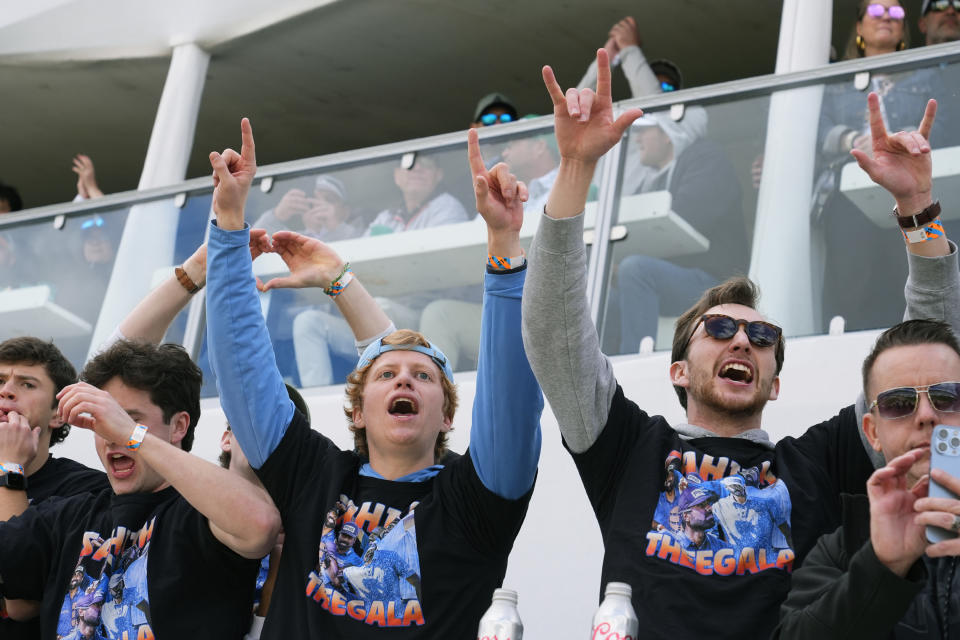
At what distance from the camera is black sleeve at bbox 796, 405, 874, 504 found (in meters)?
2.66

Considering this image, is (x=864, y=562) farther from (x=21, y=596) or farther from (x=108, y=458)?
(x=21, y=596)

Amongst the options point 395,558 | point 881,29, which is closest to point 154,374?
point 395,558

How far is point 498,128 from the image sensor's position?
14.7 ft

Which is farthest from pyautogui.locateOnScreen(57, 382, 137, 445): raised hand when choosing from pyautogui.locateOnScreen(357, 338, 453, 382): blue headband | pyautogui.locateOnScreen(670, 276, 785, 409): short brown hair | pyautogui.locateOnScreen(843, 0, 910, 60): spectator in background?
pyautogui.locateOnScreen(843, 0, 910, 60): spectator in background

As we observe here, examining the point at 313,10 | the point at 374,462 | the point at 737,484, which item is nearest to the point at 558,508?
the point at 374,462

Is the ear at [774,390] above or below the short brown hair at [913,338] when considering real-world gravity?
below

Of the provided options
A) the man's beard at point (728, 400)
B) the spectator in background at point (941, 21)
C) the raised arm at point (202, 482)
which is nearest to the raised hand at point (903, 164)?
the man's beard at point (728, 400)

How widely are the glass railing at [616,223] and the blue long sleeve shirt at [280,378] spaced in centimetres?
131

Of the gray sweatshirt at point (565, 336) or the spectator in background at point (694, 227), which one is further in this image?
the spectator in background at point (694, 227)

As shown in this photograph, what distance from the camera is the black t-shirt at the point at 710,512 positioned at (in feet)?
7.91

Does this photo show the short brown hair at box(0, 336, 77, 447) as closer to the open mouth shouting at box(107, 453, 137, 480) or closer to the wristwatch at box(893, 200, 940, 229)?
the open mouth shouting at box(107, 453, 137, 480)

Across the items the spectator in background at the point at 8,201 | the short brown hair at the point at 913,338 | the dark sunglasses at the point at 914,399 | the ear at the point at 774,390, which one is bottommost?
the dark sunglasses at the point at 914,399

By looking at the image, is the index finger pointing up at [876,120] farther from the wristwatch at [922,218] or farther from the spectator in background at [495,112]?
the spectator in background at [495,112]

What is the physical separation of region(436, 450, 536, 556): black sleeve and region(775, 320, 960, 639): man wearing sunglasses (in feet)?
2.19
